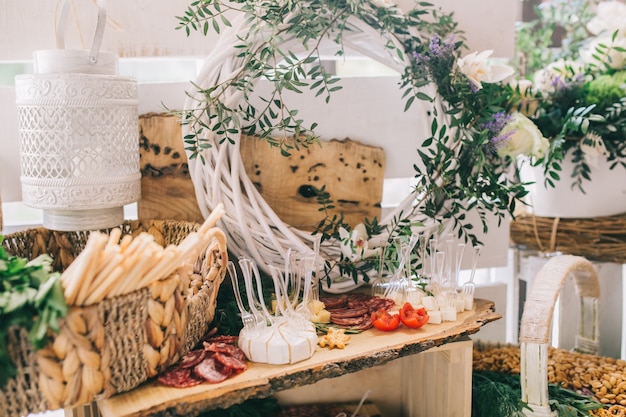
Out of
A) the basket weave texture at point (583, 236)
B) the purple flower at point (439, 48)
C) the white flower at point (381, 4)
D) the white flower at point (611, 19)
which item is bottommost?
the basket weave texture at point (583, 236)

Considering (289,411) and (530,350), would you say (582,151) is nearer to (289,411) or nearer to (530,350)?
(530,350)

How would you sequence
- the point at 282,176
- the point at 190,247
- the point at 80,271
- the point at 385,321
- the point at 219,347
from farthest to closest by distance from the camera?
the point at 282,176 < the point at 385,321 < the point at 219,347 < the point at 190,247 < the point at 80,271

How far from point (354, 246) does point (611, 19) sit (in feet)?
Result: 3.46

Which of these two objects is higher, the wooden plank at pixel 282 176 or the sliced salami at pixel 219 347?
the wooden plank at pixel 282 176

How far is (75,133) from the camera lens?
3.43 ft

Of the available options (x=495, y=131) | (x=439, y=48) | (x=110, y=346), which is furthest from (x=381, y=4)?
(x=110, y=346)

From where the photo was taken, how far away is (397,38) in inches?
48.0

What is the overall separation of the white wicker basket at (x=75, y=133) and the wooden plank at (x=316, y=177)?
1.00 feet

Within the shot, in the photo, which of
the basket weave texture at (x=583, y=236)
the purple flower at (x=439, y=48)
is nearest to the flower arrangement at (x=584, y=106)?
the basket weave texture at (x=583, y=236)

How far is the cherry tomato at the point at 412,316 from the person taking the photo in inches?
43.8

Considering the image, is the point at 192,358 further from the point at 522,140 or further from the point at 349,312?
the point at 522,140

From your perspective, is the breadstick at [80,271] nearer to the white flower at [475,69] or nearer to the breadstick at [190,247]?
the breadstick at [190,247]

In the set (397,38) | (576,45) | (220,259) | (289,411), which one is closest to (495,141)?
(397,38)

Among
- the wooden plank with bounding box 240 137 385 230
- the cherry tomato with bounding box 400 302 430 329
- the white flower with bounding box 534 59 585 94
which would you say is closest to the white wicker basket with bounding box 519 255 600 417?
the cherry tomato with bounding box 400 302 430 329
